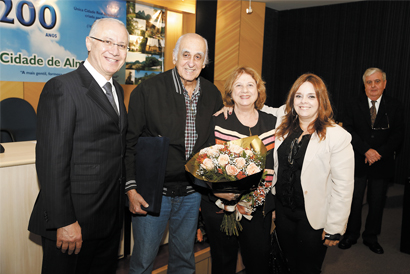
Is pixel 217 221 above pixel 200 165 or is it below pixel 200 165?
below

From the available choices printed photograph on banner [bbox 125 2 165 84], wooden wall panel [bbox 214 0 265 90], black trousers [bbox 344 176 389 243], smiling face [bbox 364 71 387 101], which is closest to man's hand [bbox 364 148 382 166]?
black trousers [bbox 344 176 389 243]

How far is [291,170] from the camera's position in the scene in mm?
2129

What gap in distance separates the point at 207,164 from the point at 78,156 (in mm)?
700

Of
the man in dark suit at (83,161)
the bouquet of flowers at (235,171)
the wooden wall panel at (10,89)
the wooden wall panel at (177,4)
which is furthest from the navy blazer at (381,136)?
the wooden wall panel at (10,89)

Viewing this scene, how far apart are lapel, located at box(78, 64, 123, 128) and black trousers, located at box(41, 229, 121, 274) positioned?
2.36ft

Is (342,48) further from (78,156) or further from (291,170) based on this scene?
(78,156)

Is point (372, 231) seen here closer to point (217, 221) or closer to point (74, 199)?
point (217, 221)

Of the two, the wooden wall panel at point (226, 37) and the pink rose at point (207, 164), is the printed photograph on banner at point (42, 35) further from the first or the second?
the pink rose at point (207, 164)

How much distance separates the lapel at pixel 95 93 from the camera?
65.7 inches

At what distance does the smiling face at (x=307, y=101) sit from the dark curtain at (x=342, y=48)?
418cm

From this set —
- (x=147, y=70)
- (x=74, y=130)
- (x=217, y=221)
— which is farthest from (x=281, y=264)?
(x=147, y=70)

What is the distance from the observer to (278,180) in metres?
2.19

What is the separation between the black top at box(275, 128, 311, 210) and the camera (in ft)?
6.93

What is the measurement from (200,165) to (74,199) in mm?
708
